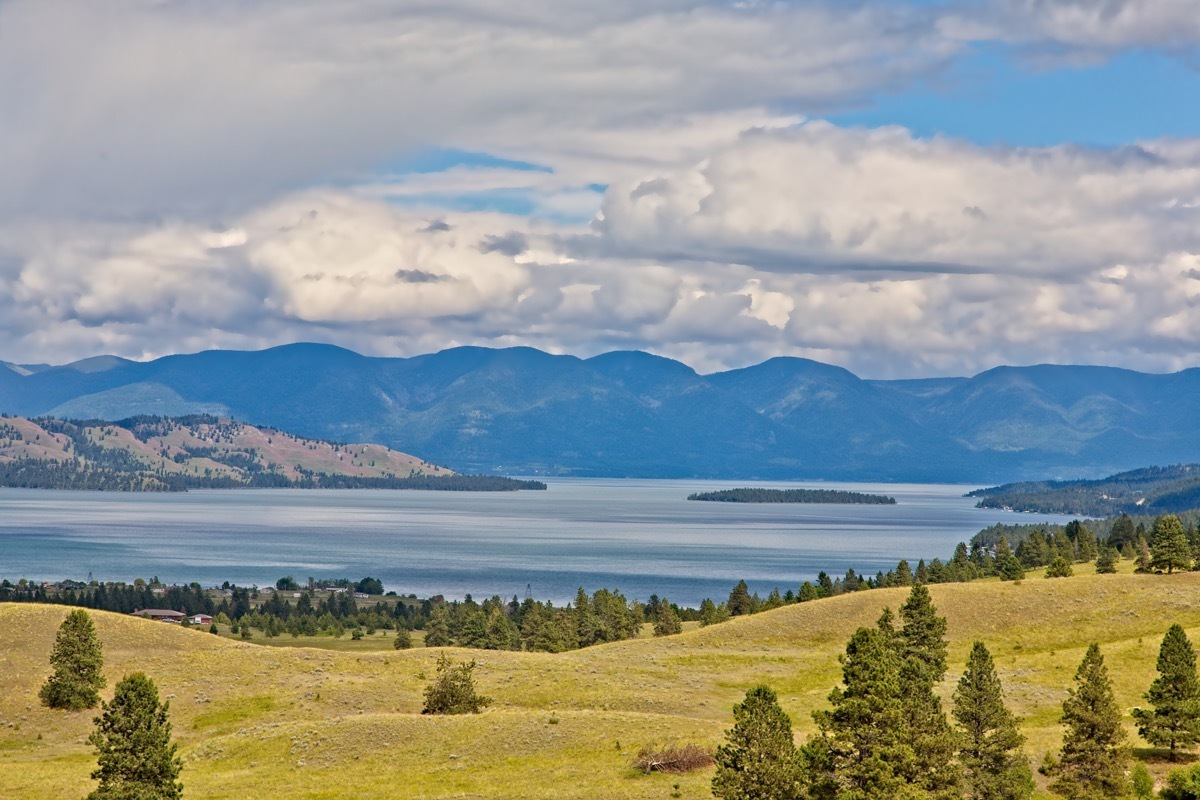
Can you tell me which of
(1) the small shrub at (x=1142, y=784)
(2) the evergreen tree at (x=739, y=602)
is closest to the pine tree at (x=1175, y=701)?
(1) the small shrub at (x=1142, y=784)

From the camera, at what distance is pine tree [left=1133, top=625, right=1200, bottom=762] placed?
64.2 metres

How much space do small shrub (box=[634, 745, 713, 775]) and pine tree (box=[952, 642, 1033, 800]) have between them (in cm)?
1242

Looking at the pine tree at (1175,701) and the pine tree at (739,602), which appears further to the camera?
the pine tree at (739,602)

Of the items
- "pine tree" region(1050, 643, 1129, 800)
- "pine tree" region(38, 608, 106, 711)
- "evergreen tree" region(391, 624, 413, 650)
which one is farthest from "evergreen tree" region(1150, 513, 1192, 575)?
"pine tree" region(38, 608, 106, 711)

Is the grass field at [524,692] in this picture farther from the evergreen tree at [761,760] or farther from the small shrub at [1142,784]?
the evergreen tree at [761,760]

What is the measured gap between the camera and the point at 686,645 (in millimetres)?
107000

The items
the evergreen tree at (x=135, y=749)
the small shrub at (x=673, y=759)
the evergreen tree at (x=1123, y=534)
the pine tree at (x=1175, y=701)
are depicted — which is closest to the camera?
the evergreen tree at (x=135, y=749)

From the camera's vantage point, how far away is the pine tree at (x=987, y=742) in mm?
55031

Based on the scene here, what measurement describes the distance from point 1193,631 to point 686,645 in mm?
41233

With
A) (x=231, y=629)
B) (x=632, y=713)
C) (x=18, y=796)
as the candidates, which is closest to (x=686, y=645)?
(x=632, y=713)

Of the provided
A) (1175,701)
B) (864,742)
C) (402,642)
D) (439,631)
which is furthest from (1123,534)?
(864,742)

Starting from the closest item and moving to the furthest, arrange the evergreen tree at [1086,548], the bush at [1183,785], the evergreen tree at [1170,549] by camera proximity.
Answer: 1. the bush at [1183,785]
2. the evergreen tree at [1170,549]
3. the evergreen tree at [1086,548]

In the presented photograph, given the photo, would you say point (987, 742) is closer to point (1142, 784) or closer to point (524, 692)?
point (1142, 784)

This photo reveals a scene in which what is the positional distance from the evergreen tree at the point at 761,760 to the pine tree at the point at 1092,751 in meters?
17.9
